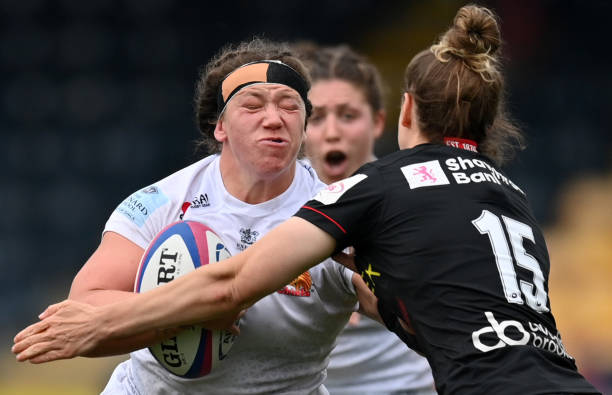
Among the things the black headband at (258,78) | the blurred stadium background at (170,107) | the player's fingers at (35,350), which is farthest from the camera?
the blurred stadium background at (170,107)

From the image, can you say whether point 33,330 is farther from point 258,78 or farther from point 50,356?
point 258,78

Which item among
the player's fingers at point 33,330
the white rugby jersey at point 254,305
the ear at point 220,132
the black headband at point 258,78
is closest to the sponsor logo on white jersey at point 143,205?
the white rugby jersey at point 254,305

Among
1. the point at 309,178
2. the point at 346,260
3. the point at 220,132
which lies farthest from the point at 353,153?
the point at 346,260

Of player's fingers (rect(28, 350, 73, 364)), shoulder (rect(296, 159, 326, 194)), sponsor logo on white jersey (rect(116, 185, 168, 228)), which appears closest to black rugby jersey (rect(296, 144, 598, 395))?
shoulder (rect(296, 159, 326, 194))

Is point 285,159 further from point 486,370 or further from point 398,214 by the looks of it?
point 486,370

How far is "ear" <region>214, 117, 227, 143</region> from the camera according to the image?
414 centimetres

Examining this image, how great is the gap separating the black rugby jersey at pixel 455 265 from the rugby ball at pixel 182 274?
21.2 inches

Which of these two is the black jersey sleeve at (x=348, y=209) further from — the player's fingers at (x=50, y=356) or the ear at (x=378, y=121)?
the ear at (x=378, y=121)

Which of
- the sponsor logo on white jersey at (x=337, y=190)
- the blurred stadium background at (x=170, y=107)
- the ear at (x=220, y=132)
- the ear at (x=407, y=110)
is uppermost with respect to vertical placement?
the blurred stadium background at (x=170, y=107)

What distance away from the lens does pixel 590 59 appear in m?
13.5

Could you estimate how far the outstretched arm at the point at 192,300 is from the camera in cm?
328

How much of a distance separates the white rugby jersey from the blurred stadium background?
23.3ft

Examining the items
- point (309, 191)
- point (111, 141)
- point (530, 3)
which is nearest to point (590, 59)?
point (530, 3)

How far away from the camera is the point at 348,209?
10.8 feet
